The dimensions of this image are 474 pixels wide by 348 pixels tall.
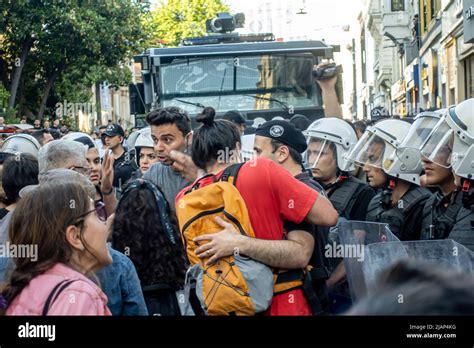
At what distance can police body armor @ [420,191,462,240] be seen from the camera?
387 cm

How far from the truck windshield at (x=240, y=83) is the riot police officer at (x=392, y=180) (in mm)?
5345

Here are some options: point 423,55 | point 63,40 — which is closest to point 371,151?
point 63,40

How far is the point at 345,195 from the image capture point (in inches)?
189

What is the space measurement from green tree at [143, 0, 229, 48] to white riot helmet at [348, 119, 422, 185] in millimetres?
6969

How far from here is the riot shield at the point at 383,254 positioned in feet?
9.36

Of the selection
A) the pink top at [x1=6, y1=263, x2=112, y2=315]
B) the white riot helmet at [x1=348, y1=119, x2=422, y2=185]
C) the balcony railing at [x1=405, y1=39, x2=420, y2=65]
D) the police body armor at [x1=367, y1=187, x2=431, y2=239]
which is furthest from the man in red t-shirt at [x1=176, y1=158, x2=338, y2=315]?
the balcony railing at [x1=405, y1=39, x2=420, y2=65]

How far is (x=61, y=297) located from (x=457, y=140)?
Answer: 2.15m

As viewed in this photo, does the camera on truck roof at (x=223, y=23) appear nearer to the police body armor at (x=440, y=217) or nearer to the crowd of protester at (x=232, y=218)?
the crowd of protester at (x=232, y=218)

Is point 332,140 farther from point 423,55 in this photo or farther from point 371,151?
point 423,55

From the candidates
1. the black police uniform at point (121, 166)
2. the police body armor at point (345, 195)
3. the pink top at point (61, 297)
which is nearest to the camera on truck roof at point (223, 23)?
the black police uniform at point (121, 166)

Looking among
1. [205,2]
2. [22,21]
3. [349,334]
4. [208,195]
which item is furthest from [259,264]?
[22,21]

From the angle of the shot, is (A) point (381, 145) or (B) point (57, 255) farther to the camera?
(A) point (381, 145)

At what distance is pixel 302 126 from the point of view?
23.7 feet

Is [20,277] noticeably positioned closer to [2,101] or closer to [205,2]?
[205,2]
